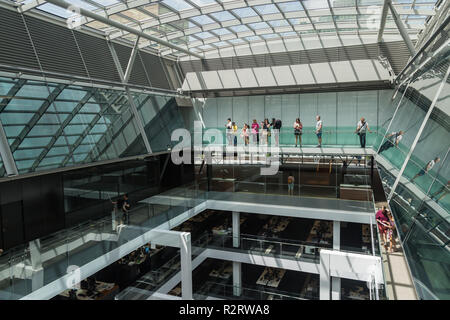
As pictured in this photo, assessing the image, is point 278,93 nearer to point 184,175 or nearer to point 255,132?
point 255,132

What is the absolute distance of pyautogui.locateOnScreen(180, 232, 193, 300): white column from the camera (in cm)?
1480

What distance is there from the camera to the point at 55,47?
14.0 meters

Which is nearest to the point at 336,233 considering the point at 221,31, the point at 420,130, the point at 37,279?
the point at 420,130

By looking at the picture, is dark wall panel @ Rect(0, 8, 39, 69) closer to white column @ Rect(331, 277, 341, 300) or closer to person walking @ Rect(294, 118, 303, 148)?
person walking @ Rect(294, 118, 303, 148)

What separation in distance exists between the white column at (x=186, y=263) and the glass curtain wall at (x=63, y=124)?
4.94m

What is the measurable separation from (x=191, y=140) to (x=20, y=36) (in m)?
11.8

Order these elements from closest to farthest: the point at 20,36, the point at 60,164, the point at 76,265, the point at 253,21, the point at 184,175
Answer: the point at 76,265 < the point at 60,164 < the point at 20,36 < the point at 253,21 < the point at 184,175

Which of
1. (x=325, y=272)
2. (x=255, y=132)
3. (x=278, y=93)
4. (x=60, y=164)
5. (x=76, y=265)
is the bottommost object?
(x=325, y=272)

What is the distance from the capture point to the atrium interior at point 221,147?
8891mm

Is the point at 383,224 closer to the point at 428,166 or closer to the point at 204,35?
the point at 428,166

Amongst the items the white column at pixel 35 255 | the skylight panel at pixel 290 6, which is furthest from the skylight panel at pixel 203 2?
the white column at pixel 35 255

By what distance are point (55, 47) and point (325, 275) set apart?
1617cm

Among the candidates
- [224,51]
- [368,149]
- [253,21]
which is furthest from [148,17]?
[368,149]
